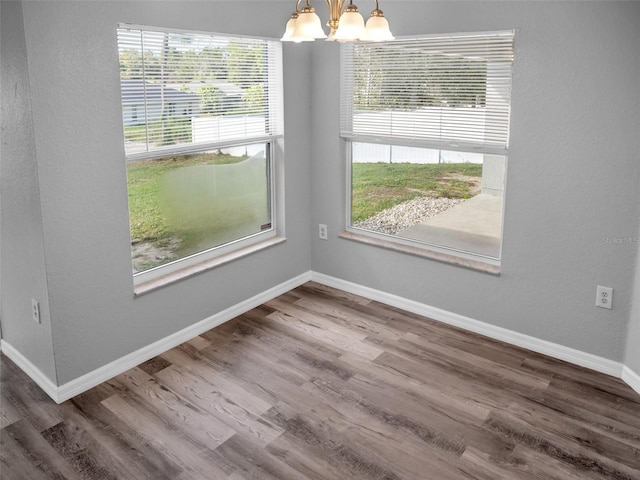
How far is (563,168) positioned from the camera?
10.1 feet

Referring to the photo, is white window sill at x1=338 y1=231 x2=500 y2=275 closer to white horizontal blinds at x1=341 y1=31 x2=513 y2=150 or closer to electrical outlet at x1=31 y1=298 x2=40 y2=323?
white horizontal blinds at x1=341 y1=31 x2=513 y2=150

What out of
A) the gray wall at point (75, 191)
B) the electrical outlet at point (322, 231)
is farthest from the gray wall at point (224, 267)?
the electrical outlet at point (322, 231)

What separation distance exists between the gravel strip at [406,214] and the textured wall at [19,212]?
223 centimetres

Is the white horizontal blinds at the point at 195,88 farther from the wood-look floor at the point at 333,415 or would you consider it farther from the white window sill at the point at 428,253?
the wood-look floor at the point at 333,415

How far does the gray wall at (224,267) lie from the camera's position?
2.66 m

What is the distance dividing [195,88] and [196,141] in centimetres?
31

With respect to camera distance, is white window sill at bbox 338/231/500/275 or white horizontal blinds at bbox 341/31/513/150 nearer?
white horizontal blinds at bbox 341/31/513/150

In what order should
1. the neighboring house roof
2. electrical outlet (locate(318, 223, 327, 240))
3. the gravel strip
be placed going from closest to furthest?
the neighboring house roof
the gravel strip
electrical outlet (locate(318, 223, 327, 240))

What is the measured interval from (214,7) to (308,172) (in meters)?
1.39

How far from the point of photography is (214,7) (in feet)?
10.7

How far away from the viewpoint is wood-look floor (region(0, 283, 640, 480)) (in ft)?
7.96

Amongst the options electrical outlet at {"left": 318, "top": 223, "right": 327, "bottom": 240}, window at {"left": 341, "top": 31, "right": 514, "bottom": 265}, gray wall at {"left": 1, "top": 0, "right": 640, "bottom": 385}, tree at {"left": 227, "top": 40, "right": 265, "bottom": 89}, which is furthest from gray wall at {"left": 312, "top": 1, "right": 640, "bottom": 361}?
electrical outlet at {"left": 318, "top": 223, "right": 327, "bottom": 240}

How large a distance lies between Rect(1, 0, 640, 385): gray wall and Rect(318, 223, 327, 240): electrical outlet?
3.04ft

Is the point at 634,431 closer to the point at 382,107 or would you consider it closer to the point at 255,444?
the point at 255,444
